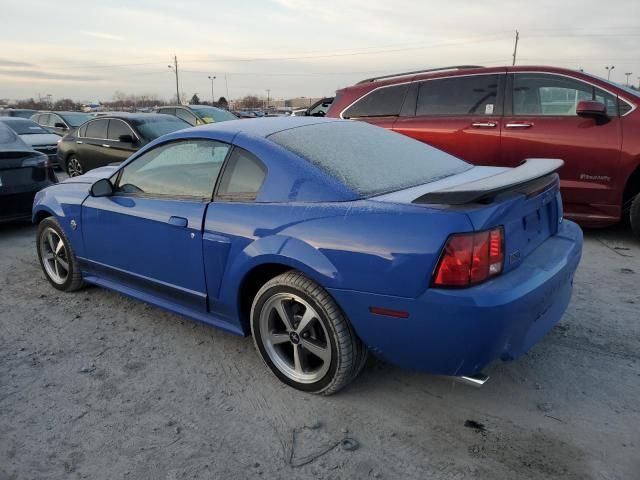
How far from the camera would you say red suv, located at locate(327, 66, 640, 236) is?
516 cm

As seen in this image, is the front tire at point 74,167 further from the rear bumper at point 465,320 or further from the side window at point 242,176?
the rear bumper at point 465,320

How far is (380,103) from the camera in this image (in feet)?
22.0

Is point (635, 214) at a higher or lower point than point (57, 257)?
higher

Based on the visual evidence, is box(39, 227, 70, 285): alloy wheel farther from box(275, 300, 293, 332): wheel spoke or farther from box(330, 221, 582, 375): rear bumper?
box(330, 221, 582, 375): rear bumper

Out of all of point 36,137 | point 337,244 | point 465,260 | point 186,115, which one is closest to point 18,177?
point 337,244

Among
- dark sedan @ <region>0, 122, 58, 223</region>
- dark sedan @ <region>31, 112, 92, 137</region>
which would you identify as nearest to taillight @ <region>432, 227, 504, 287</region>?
dark sedan @ <region>0, 122, 58, 223</region>

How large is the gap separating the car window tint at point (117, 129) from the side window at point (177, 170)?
6009 millimetres

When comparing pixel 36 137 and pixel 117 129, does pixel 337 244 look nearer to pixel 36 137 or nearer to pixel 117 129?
pixel 117 129

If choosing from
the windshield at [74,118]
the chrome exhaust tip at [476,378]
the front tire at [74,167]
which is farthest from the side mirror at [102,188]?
the windshield at [74,118]

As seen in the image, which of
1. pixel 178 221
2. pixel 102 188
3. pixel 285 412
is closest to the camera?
pixel 285 412

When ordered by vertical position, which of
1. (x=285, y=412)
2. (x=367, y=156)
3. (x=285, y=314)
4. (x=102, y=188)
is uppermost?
(x=367, y=156)

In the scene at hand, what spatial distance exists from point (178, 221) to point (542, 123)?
4.10 metres

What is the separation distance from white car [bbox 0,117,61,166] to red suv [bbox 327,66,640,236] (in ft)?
30.2

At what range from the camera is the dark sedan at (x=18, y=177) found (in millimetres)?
6258
